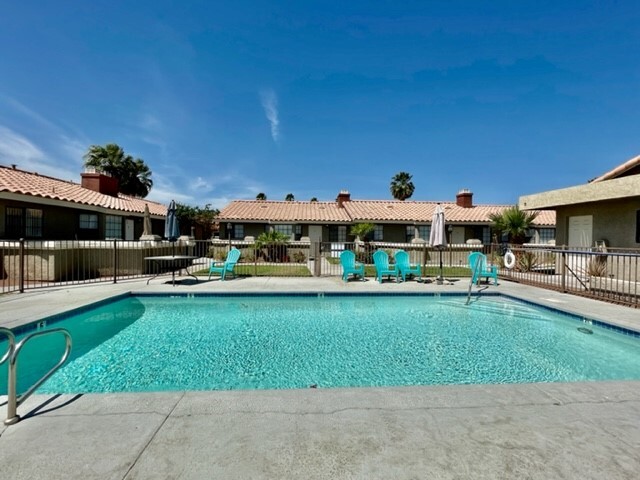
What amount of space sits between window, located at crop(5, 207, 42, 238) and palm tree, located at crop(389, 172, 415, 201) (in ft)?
140

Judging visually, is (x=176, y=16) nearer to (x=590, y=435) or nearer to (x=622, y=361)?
(x=590, y=435)

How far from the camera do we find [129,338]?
656cm

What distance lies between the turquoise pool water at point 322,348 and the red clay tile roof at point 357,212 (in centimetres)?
1651

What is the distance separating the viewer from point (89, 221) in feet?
59.0

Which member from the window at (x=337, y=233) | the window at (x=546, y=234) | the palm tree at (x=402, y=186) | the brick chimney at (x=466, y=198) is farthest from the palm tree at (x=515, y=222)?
the palm tree at (x=402, y=186)

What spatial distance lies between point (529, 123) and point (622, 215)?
33.9 feet

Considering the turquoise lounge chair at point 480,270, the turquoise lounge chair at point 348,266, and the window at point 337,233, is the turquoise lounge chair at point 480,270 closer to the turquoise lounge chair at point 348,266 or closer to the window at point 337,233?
the turquoise lounge chair at point 348,266

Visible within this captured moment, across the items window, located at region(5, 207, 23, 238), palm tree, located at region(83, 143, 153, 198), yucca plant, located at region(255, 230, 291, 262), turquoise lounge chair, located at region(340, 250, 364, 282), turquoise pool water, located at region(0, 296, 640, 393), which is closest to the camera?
turquoise pool water, located at region(0, 296, 640, 393)

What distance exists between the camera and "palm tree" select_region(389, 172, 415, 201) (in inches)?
1908

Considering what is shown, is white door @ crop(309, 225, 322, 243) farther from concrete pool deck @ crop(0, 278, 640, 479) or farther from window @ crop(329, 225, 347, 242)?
concrete pool deck @ crop(0, 278, 640, 479)

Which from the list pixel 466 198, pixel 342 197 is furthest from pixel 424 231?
pixel 342 197

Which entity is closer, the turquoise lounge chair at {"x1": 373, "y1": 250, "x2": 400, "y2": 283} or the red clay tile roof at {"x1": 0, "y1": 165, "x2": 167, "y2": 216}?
the turquoise lounge chair at {"x1": 373, "y1": 250, "x2": 400, "y2": 283}

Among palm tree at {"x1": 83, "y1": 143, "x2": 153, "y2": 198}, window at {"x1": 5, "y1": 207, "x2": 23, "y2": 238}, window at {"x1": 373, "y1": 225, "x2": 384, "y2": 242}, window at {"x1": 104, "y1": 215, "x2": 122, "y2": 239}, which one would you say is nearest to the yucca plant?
window at {"x1": 104, "y1": 215, "x2": 122, "y2": 239}

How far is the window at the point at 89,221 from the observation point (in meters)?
17.6
